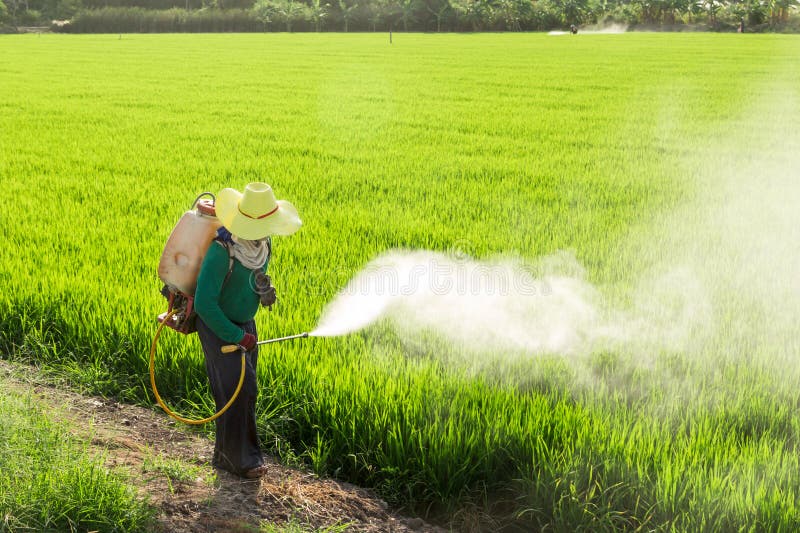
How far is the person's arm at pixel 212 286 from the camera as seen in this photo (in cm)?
261

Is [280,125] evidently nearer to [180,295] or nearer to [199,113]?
[199,113]

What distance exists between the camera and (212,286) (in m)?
2.62

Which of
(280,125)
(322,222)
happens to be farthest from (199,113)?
(322,222)

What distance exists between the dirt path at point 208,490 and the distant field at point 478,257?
0.14 meters

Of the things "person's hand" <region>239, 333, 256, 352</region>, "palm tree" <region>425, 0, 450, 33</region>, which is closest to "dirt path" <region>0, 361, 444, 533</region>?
"person's hand" <region>239, 333, 256, 352</region>

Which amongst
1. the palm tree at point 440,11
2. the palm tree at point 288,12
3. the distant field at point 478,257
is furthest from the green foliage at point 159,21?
the distant field at point 478,257

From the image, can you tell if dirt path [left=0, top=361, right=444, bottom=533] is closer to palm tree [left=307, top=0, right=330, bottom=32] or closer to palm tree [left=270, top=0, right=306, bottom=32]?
palm tree [left=270, top=0, right=306, bottom=32]

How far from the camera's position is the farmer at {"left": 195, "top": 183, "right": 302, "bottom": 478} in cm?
255

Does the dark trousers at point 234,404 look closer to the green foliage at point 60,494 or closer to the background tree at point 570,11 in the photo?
the green foliage at point 60,494

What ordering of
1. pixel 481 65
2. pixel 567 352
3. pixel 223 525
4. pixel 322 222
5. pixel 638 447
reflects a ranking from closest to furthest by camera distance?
pixel 223 525, pixel 638 447, pixel 567 352, pixel 322 222, pixel 481 65

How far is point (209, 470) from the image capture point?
9.93ft

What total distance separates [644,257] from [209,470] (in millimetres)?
3679

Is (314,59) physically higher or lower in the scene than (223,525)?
higher

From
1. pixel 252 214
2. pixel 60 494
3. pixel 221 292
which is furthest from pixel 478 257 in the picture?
pixel 60 494
